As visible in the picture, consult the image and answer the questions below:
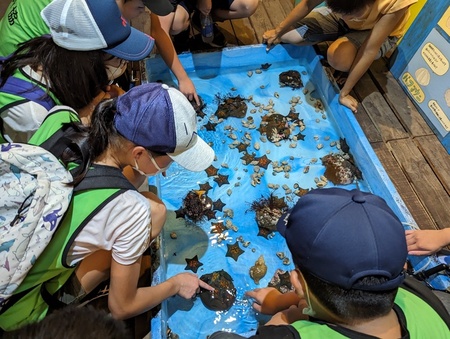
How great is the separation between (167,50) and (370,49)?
1357mm

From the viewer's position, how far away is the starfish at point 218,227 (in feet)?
7.84

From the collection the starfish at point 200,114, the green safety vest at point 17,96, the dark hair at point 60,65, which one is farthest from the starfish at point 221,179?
the green safety vest at point 17,96

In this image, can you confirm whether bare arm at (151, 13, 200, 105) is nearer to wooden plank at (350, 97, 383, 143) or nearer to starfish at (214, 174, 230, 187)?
starfish at (214, 174, 230, 187)

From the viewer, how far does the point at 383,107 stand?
119 inches

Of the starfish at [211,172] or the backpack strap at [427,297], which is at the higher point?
the backpack strap at [427,297]

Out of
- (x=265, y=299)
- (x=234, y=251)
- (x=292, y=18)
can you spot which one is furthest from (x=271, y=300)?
(x=292, y=18)

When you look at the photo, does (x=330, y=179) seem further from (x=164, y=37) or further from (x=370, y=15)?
(x=164, y=37)

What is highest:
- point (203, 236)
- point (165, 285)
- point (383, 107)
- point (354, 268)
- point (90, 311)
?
point (354, 268)

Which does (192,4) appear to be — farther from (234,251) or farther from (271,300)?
(271,300)

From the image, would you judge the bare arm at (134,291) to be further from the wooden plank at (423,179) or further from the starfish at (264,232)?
the wooden plank at (423,179)

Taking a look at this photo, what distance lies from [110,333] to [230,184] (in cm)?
165

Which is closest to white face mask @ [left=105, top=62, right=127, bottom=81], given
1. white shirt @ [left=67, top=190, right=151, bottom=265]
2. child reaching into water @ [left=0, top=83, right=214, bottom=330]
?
child reaching into water @ [left=0, top=83, right=214, bottom=330]

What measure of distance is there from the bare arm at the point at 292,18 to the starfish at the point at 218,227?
153 cm

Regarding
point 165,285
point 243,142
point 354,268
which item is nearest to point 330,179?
point 243,142
